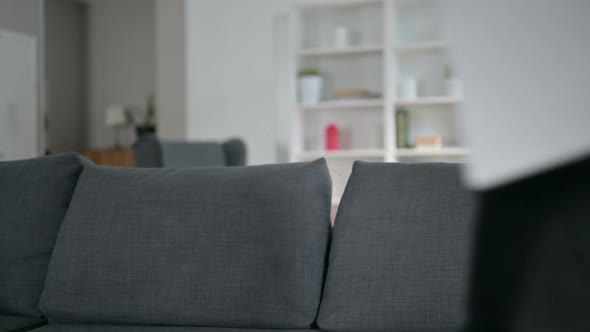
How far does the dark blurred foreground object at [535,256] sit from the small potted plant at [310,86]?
460 centimetres

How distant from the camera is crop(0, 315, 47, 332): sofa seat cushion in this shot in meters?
1.65

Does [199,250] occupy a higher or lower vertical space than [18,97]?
lower

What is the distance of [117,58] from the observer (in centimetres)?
775

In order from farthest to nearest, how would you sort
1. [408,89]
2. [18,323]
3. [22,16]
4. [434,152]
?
[22,16], [408,89], [434,152], [18,323]

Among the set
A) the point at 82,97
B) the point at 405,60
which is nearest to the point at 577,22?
the point at 405,60

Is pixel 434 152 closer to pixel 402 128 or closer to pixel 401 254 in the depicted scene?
pixel 402 128

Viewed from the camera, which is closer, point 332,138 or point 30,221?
point 30,221

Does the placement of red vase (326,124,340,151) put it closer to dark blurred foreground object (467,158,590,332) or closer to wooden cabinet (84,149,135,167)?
wooden cabinet (84,149,135,167)

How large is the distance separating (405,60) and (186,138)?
186 cm

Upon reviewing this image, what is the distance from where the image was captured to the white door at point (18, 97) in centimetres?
620

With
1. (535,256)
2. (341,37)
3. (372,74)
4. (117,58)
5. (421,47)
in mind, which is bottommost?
(535,256)

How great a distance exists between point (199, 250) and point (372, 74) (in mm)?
3593

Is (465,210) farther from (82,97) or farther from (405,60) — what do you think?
(82,97)

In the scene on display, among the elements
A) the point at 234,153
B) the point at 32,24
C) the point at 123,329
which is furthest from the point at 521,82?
the point at 32,24
